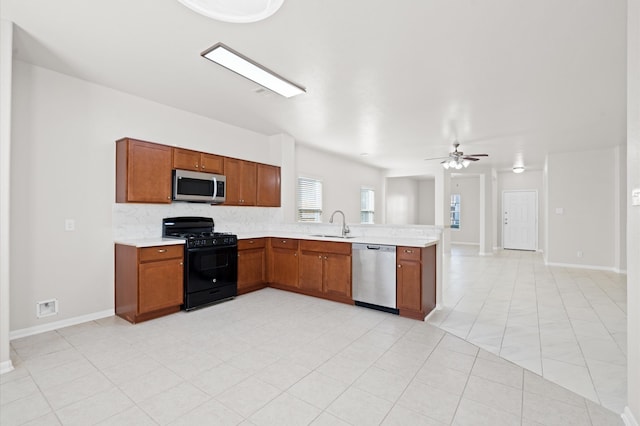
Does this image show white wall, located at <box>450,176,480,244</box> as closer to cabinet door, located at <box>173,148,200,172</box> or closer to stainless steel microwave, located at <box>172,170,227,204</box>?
stainless steel microwave, located at <box>172,170,227,204</box>

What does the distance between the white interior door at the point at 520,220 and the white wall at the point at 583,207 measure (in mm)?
3082

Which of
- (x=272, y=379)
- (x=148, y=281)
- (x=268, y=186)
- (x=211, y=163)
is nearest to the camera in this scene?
(x=272, y=379)

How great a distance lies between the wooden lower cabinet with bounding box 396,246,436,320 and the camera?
3514 millimetres

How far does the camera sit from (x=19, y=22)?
2469 mm

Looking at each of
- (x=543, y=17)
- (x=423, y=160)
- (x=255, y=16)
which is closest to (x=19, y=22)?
(x=255, y=16)

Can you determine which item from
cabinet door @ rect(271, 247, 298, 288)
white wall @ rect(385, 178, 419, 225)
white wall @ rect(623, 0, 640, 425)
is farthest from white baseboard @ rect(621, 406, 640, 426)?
white wall @ rect(385, 178, 419, 225)

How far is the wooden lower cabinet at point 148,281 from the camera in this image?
3393mm

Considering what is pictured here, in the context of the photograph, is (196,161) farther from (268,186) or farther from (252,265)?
(252,265)

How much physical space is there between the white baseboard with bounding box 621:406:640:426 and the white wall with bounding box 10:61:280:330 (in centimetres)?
465

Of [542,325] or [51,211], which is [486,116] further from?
[51,211]

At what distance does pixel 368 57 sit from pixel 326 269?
8.74 feet

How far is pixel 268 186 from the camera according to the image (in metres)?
5.41

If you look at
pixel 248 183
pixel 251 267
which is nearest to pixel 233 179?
pixel 248 183

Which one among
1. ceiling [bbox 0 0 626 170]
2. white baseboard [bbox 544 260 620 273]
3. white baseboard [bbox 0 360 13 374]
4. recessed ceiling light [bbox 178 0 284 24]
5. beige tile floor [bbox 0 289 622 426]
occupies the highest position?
ceiling [bbox 0 0 626 170]
